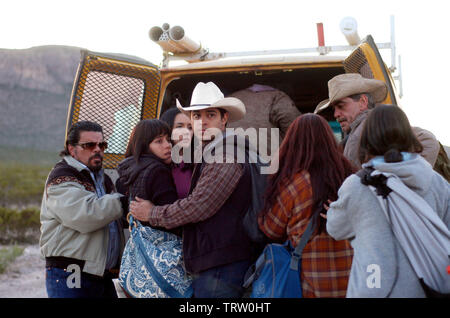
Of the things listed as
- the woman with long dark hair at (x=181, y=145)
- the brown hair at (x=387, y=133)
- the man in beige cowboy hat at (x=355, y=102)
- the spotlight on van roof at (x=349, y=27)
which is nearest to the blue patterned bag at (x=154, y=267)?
the woman with long dark hair at (x=181, y=145)

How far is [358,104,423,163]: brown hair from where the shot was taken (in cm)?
206

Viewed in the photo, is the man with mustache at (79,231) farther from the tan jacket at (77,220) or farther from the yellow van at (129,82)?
the yellow van at (129,82)

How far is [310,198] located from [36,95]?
142ft

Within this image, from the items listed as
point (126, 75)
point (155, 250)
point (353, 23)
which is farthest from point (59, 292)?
point (353, 23)

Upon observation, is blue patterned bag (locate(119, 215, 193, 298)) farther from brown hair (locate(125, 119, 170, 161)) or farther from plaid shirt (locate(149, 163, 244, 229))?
brown hair (locate(125, 119, 170, 161))

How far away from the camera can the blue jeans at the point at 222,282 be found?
239cm

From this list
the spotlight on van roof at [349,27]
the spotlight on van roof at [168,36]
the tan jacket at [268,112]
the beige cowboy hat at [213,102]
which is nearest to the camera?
the beige cowboy hat at [213,102]

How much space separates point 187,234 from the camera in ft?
8.10

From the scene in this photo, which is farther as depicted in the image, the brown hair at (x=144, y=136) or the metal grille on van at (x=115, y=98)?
the metal grille on van at (x=115, y=98)

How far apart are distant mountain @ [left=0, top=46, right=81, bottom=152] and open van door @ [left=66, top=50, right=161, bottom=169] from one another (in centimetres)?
3508

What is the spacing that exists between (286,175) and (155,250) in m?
0.77

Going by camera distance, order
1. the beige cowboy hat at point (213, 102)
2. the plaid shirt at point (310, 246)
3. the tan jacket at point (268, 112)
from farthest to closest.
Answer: the tan jacket at point (268, 112), the beige cowboy hat at point (213, 102), the plaid shirt at point (310, 246)

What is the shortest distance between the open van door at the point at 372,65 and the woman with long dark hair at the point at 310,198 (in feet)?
4.11
